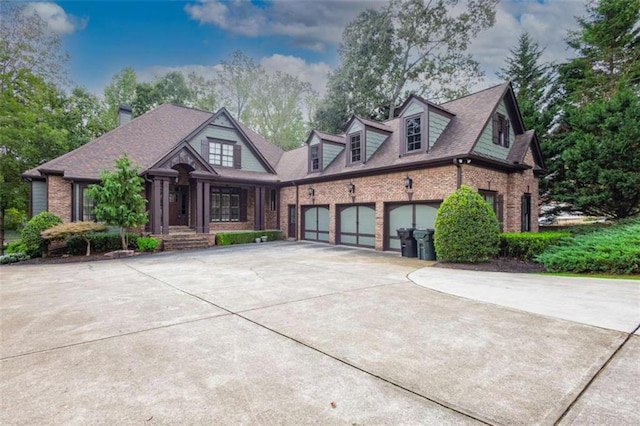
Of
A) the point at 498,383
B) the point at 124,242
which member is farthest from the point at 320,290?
the point at 124,242

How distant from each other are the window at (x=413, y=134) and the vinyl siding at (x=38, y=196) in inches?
668

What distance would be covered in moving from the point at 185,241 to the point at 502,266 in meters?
12.9

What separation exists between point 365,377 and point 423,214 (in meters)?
9.85

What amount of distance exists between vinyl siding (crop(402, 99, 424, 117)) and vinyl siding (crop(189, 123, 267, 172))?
9945mm

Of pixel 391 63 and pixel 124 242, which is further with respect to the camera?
pixel 391 63

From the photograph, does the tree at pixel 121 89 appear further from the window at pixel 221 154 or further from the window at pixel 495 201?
the window at pixel 495 201

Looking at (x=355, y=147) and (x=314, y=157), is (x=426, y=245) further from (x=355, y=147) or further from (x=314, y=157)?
(x=314, y=157)

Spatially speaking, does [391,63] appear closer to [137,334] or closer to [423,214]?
[423,214]

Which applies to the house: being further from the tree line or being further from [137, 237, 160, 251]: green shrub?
the tree line

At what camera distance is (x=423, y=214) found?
11906 mm

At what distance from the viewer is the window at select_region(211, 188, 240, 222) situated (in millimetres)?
17688

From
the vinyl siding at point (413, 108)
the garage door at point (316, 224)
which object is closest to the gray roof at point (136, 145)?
the garage door at point (316, 224)

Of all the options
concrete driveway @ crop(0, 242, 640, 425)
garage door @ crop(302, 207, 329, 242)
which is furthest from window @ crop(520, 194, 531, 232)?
garage door @ crop(302, 207, 329, 242)

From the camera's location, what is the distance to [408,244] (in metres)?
11.5
